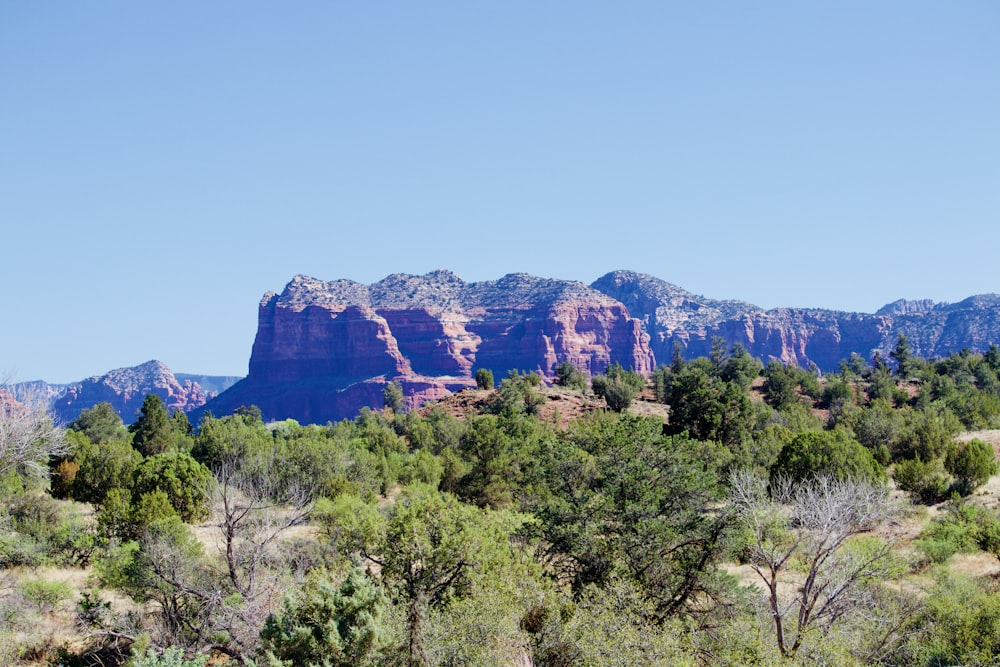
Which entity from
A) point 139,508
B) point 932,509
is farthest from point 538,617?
point 932,509

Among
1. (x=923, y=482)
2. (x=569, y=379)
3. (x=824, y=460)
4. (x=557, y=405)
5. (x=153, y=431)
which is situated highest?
(x=569, y=379)

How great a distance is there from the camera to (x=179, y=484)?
35938 millimetres

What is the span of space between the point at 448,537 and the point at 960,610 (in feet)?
44.4

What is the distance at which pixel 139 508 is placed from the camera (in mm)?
32062

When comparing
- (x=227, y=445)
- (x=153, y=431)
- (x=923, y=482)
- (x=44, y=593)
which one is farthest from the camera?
(x=153, y=431)

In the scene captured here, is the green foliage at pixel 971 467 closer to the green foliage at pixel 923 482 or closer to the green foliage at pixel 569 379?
the green foliage at pixel 923 482

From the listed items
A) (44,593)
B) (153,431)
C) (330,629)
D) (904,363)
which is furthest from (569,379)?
(330,629)

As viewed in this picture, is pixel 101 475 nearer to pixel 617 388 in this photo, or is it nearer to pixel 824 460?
pixel 824 460

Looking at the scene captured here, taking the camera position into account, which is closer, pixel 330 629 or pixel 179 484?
pixel 330 629

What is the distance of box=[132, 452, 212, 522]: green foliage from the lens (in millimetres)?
35562

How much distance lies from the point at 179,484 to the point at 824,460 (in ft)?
98.5

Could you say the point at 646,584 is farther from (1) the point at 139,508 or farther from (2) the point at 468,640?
(1) the point at 139,508

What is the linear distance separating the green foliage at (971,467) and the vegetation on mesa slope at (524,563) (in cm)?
10

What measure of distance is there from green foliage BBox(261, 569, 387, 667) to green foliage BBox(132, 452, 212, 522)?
1880 cm
